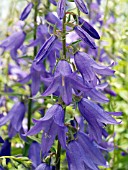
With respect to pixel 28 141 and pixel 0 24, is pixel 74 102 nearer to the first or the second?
pixel 28 141

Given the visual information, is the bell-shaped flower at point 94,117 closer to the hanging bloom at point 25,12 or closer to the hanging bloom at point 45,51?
the hanging bloom at point 45,51

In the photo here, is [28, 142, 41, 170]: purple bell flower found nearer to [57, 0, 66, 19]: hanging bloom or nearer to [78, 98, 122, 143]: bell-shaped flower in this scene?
[78, 98, 122, 143]: bell-shaped flower

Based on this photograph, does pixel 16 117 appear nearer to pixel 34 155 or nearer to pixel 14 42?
pixel 34 155

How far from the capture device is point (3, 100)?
3.14 metres

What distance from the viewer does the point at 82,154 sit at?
5.93 feet

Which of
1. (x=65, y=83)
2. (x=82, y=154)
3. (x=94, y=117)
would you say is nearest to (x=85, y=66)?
(x=65, y=83)

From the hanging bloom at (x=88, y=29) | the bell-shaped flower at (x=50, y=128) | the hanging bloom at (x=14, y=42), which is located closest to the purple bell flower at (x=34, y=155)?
the bell-shaped flower at (x=50, y=128)

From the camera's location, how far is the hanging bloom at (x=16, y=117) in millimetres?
2326

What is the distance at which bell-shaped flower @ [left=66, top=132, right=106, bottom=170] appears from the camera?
1.77 metres

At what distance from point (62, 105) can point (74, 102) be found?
0.06m

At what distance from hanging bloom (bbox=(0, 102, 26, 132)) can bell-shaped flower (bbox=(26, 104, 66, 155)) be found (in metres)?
0.56

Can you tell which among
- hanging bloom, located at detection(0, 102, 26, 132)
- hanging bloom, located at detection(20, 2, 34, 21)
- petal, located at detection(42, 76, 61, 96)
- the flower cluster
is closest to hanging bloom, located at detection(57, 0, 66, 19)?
the flower cluster

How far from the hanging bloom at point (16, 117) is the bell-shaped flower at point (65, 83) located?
2.15 ft

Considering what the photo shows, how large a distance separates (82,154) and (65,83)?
30 centimetres
